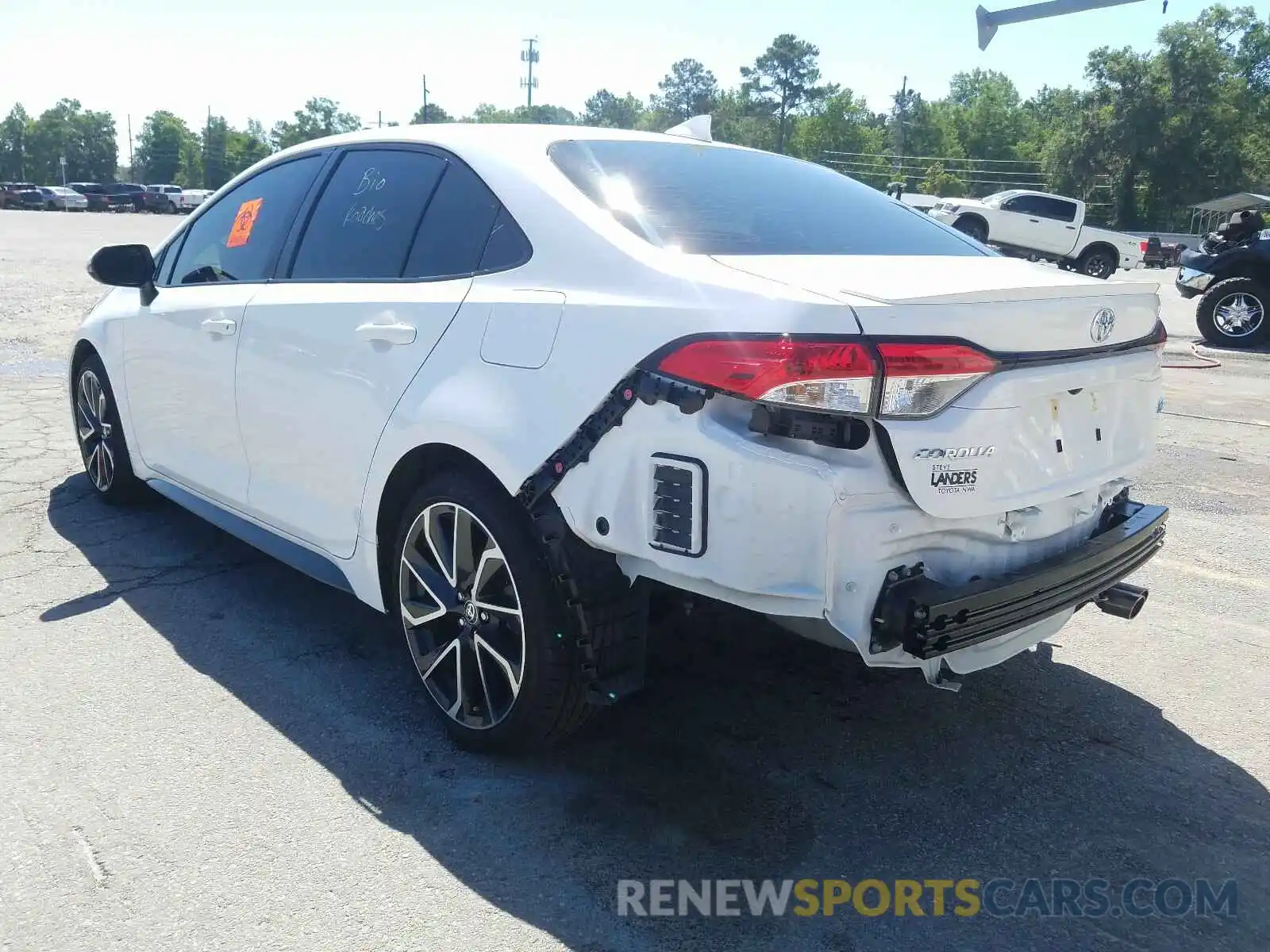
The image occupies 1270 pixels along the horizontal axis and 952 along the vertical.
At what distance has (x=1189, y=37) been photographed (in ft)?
233

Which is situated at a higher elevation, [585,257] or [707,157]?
[707,157]

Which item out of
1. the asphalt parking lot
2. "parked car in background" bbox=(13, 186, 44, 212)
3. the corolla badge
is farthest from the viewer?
"parked car in background" bbox=(13, 186, 44, 212)

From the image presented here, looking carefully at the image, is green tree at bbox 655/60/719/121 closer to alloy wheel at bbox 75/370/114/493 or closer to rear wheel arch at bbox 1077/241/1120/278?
rear wheel arch at bbox 1077/241/1120/278

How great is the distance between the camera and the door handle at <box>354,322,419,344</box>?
3.03 metres

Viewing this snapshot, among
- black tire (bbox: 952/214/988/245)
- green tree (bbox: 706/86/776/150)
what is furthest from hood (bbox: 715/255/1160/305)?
green tree (bbox: 706/86/776/150)

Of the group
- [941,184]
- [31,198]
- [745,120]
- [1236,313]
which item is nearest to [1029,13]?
[1236,313]

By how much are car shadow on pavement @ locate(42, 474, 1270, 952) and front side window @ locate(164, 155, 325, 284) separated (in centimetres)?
137

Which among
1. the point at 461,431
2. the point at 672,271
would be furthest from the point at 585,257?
the point at 461,431

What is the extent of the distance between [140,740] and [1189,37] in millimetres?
84218

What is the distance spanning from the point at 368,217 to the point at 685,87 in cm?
13303

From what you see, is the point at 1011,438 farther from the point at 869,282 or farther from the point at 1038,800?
the point at 1038,800

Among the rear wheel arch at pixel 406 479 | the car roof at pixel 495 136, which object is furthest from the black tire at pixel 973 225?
the rear wheel arch at pixel 406 479

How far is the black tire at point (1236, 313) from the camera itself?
43.0 feet

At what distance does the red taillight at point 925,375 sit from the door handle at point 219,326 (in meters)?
2.55
